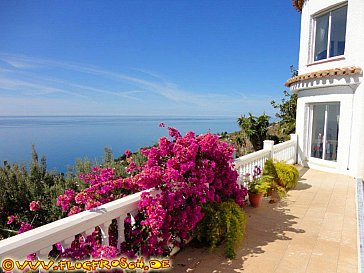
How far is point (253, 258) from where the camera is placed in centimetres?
345

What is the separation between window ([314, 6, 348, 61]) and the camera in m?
8.45

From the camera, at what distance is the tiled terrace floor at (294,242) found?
325cm

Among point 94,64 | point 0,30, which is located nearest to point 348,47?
point 0,30

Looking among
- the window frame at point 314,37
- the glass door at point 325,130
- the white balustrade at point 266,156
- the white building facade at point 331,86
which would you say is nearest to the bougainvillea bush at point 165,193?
the white balustrade at point 266,156

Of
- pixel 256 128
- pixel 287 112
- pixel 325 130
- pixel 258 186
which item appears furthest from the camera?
pixel 287 112

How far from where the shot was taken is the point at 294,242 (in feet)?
12.8

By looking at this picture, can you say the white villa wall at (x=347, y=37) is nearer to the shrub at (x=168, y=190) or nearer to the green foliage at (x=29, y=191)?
the shrub at (x=168, y=190)

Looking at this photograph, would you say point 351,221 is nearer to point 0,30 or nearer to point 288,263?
point 288,263

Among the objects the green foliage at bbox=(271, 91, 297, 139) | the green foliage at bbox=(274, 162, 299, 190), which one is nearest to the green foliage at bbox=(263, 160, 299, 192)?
the green foliage at bbox=(274, 162, 299, 190)

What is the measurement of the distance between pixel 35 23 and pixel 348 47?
452 inches

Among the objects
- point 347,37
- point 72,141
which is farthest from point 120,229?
point 72,141

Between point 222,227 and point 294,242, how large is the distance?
133 centimetres

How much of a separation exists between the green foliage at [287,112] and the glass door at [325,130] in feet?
13.7

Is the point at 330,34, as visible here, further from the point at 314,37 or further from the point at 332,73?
the point at 332,73
